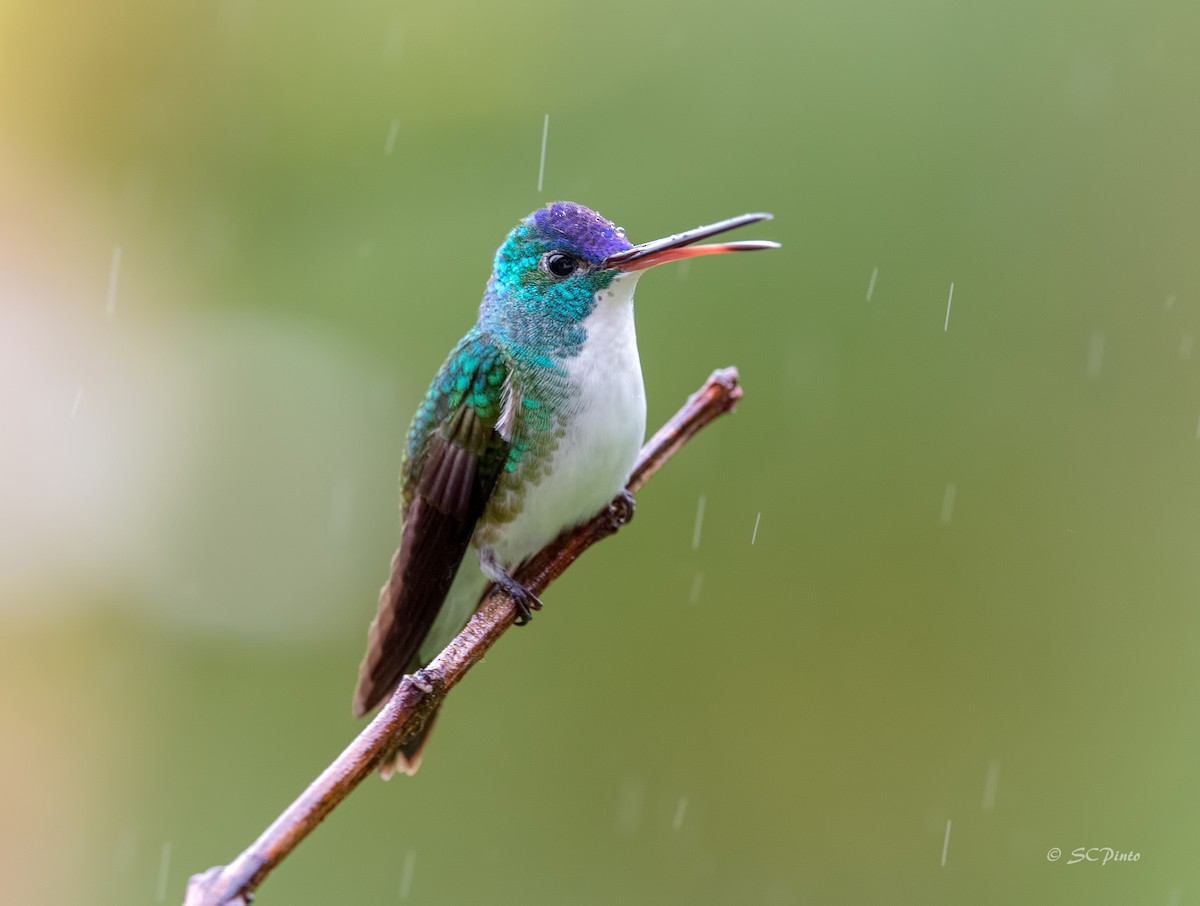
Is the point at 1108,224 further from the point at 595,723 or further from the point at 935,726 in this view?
the point at 595,723

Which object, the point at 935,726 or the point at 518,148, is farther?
the point at 518,148

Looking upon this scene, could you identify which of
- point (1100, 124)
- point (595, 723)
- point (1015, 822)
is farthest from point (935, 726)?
point (1100, 124)

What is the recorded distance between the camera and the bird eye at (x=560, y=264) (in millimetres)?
3117

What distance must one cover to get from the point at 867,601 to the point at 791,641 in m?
0.44

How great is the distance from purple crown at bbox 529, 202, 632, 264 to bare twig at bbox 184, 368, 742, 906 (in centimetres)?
49

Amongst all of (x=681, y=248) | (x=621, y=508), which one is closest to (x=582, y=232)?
(x=681, y=248)

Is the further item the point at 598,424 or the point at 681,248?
the point at 598,424

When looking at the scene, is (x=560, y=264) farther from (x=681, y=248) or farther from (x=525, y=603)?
(x=525, y=603)

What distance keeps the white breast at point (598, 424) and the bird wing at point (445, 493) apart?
163 mm

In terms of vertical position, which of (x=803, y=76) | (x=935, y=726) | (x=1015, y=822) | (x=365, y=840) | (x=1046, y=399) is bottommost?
(x=365, y=840)

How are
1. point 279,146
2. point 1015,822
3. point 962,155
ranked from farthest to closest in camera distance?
point 279,146 < point 962,155 < point 1015,822

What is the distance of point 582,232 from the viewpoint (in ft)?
10.1

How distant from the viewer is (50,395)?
7273 millimetres

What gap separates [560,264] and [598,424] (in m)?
0.45
